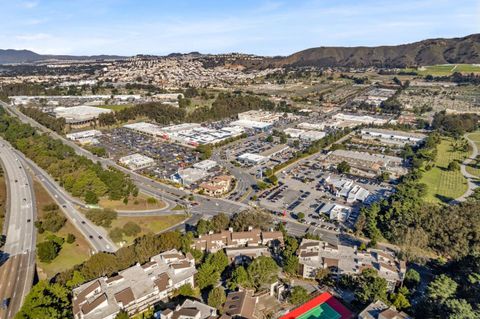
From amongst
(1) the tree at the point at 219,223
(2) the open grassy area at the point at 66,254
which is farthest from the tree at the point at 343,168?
(2) the open grassy area at the point at 66,254

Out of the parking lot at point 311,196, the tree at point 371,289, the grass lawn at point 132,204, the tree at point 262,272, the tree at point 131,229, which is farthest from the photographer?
the grass lawn at point 132,204

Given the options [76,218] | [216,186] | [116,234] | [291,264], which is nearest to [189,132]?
[216,186]

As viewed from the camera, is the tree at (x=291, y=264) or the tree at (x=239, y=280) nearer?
the tree at (x=239, y=280)

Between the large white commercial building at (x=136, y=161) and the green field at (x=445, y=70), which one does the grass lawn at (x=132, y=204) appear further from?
the green field at (x=445, y=70)

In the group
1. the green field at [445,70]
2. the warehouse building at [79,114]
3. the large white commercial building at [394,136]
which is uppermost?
the green field at [445,70]

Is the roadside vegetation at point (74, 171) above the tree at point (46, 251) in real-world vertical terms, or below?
above

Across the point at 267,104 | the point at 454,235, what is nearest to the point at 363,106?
the point at 267,104

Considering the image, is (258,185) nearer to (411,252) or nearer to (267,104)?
(411,252)

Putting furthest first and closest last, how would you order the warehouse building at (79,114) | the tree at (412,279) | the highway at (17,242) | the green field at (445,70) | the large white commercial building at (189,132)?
1. the green field at (445,70)
2. the warehouse building at (79,114)
3. the large white commercial building at (189,132)
4. the tree at (412,279)
5. the highway at (17,242)

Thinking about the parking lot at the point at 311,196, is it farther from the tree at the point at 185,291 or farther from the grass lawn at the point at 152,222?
the tree at the point at 185,291
